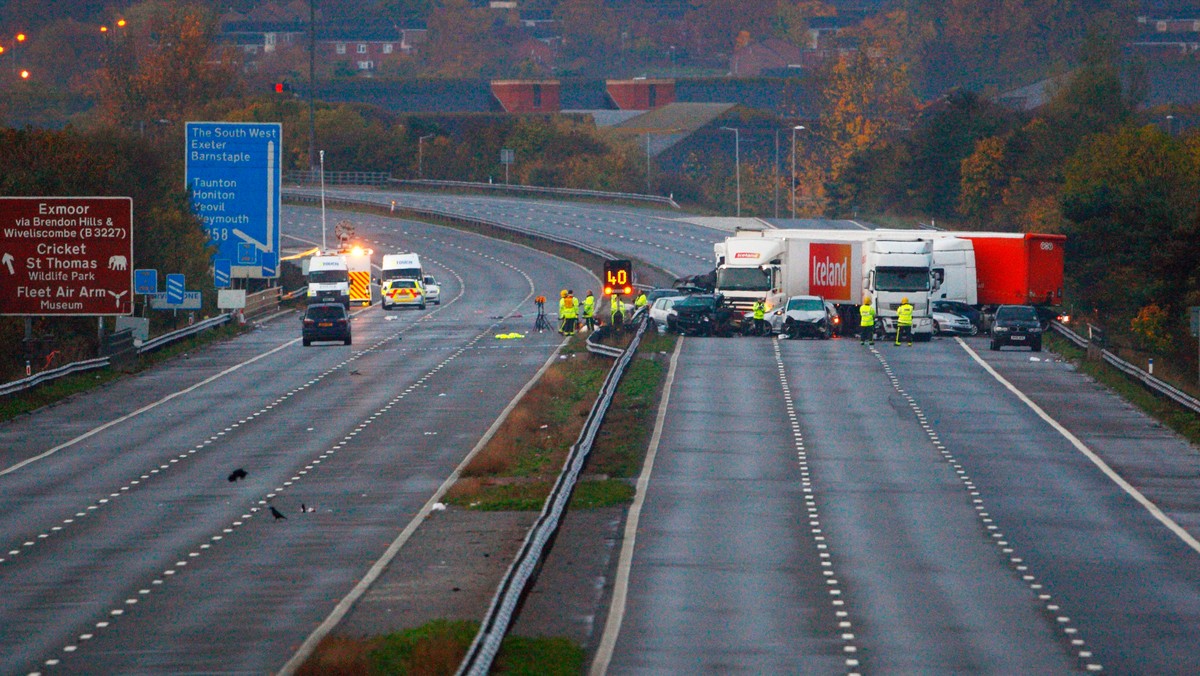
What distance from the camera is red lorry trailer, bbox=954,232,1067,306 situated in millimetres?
66625

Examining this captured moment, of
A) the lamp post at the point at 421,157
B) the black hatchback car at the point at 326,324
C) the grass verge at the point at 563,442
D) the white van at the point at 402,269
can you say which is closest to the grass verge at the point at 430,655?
the grass verge at the point at 563,442

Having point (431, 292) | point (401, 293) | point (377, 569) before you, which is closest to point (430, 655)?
point (377, 569)

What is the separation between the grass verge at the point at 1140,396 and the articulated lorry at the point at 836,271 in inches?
208

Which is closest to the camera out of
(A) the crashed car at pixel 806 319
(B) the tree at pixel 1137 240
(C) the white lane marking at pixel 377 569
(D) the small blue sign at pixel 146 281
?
(C) the white lane marking at pixel 377 569

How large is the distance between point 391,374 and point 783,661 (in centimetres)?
3374

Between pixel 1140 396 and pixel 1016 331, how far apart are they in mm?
11641

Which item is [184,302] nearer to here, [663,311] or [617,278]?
[617,278]

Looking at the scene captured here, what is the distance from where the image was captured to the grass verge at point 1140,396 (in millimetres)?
42072

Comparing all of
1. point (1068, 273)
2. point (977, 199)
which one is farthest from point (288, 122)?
point (1068, 273)

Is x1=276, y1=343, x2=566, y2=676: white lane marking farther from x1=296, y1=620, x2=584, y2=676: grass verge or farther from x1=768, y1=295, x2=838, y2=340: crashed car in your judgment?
x1=768, y1=295, x2=838, y2=340: crashed car

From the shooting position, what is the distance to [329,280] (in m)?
81.6

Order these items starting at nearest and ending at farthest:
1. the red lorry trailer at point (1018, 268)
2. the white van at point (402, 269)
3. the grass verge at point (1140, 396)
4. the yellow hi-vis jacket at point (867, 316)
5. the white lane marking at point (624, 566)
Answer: the white lane marking at point (624, 566)
the grass verge at point (1140, 396)
the yellow hi-vis jacket at point (867, 316)
the red lorry trailer at point (1018, 268)
the white van at point (402, 269)

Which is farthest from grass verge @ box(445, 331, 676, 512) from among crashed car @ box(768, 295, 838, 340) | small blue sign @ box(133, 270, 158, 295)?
small blue sign @ box(133, 270, 158, 295)

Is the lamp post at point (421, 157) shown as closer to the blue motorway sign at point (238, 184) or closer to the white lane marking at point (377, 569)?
the blue motorway sign at point (238, 184)
